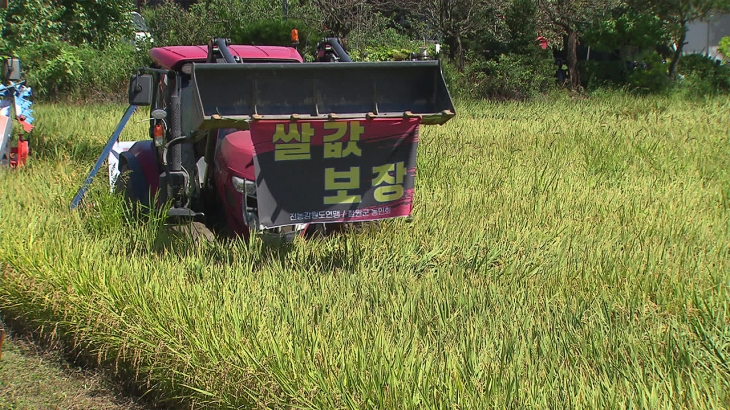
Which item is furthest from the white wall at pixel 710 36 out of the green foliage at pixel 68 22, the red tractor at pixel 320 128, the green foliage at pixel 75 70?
the red tractor at pixel 320 128

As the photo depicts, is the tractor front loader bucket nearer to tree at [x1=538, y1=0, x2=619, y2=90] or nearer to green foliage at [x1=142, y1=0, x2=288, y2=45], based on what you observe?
green foliage at [x1=142, y1=0, x2=288, y2=45]

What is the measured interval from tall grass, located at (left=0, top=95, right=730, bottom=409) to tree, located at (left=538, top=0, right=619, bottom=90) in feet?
50.1

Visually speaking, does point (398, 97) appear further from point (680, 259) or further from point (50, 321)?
point (50, 321)

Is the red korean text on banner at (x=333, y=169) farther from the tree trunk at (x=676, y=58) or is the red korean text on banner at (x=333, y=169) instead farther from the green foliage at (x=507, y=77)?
the tree trunk at (x=676, y=58)

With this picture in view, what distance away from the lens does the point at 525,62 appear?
21.3 metres

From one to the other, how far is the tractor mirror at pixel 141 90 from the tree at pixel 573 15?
59.6 ft

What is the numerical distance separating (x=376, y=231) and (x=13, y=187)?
387 centimetres

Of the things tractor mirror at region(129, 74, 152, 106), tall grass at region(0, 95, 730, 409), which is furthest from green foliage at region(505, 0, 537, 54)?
tractor mirror at region(129, 74, 152, 106)

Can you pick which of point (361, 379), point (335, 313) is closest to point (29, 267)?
point (335, 313)

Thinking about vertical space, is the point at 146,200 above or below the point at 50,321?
above

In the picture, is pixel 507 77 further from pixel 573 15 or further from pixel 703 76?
pixel 703 76

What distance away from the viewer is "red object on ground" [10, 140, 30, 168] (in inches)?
374

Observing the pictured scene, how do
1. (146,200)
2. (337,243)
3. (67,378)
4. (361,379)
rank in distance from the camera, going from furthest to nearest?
(146,200), (337,243), (67,378), (361,379)

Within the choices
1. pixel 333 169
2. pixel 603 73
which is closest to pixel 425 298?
pixel 333 169
